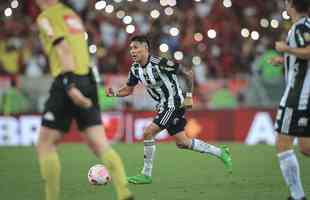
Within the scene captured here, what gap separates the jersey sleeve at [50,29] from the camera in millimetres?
7852

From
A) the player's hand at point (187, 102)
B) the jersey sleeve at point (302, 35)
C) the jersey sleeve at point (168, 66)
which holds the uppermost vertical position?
the jersey sleeve at point (302, 35)

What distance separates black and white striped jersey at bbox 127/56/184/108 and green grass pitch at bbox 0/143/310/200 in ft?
3.76

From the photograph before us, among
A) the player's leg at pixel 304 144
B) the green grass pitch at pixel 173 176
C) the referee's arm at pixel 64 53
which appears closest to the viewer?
the referee's arm at pixel 64 53

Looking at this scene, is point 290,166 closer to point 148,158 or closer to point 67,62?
point 67,62

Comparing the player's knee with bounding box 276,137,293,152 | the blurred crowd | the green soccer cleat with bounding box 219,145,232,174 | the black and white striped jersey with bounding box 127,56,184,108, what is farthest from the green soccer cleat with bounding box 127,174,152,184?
the blurred crowd

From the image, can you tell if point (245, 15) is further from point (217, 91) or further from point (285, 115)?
point (285, 115)

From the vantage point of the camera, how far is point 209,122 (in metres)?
21.0

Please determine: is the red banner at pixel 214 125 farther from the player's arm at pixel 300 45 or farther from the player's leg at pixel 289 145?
the player's arm at pixel 300 45

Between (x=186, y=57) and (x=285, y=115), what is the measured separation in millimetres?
13506

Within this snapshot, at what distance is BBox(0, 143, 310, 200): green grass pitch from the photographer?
1004cm

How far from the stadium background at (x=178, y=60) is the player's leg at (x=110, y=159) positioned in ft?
33.5

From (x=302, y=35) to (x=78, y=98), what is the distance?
2.31 meters

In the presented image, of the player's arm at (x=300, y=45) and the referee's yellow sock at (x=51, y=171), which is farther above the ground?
the player's arm at (x=300, y=45)

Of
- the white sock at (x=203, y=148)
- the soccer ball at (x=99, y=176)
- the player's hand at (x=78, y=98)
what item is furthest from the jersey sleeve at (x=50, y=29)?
the white sock at (x=203, y=148)
